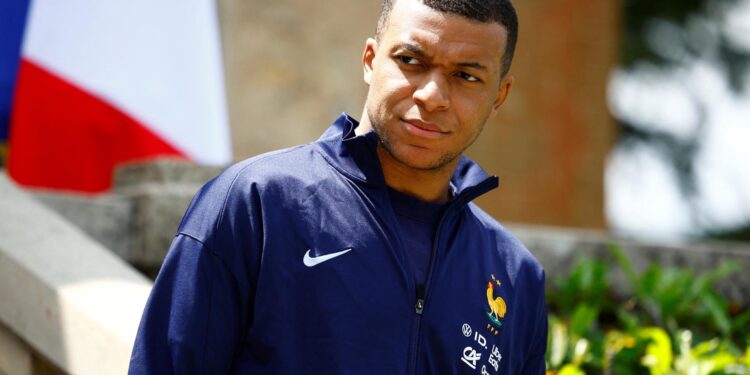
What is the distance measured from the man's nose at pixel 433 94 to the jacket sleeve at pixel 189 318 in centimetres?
56

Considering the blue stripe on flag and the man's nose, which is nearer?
the man's nose

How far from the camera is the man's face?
8.61ft

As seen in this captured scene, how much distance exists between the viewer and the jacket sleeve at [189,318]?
7.78 feet

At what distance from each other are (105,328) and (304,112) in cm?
458

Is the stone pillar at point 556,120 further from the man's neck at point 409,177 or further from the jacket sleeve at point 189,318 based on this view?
the jacket sleeve at point 189,318

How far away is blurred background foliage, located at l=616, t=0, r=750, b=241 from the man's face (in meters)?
13.1

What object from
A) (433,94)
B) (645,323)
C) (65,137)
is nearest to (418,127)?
(433,94)

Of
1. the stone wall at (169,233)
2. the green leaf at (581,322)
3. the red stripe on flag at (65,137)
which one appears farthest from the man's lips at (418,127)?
the red stripe on flag at (65,137)

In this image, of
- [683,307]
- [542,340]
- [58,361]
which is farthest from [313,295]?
[683,307]

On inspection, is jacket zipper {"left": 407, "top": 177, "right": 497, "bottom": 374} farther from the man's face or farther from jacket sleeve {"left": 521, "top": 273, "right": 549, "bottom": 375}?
jacket sleeve {"left": 521, "top": 273, "right": 549, "bottom": 375}

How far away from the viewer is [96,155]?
632 centimetres

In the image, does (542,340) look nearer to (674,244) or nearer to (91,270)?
(91,270)

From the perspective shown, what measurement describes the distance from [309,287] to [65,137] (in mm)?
4073

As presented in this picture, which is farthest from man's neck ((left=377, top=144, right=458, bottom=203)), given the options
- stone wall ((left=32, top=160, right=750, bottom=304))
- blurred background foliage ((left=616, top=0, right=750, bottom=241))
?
blurred background foliage ((left=616, top=0, right=750, bottom=241))
